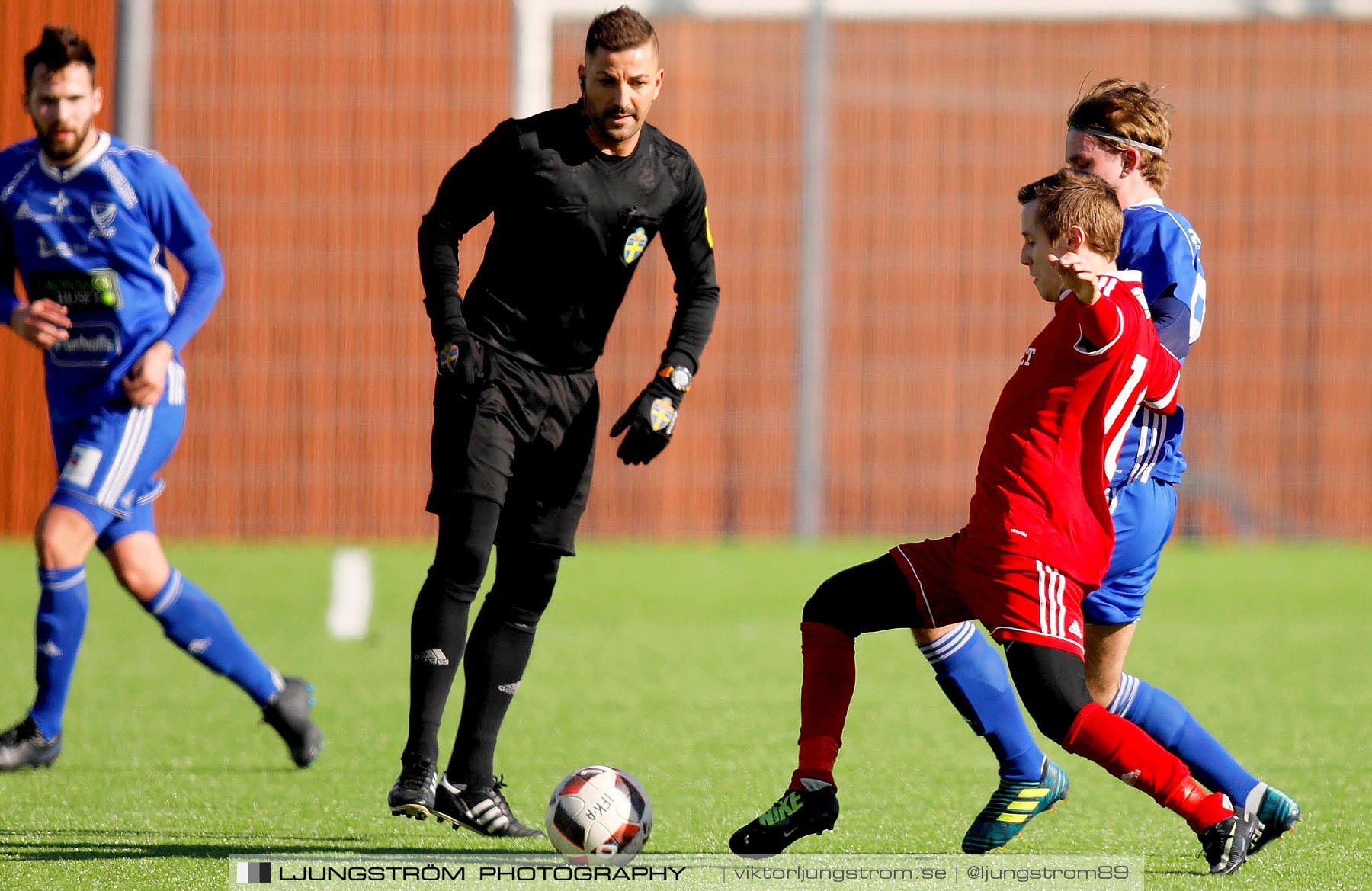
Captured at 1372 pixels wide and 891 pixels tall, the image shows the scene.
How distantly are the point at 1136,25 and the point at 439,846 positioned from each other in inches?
353

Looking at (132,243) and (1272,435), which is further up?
(132,243)

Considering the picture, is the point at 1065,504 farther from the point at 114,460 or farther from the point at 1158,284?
the point at 114,460

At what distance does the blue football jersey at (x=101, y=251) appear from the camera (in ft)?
15.0

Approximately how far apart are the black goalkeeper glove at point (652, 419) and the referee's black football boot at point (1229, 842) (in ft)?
4.61

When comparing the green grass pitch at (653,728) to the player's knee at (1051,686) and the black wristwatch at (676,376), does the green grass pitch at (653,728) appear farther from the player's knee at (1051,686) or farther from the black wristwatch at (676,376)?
the black wristwatch at (676,376)

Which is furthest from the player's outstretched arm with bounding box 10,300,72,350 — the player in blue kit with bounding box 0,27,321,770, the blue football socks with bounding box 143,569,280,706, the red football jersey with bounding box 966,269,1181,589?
the red football jersey with bounding box 966,269,1181,589

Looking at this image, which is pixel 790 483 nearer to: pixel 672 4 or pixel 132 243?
pixel 672 4

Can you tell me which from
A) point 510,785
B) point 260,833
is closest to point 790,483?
point 510,785

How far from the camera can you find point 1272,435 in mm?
11359

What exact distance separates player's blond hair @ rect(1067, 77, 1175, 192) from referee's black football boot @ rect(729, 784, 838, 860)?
1.51 meters

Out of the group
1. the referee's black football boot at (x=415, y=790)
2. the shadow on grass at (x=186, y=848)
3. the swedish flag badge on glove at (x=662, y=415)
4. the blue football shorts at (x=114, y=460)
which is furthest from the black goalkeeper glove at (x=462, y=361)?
the blue football shorts at (x=114, y=460)

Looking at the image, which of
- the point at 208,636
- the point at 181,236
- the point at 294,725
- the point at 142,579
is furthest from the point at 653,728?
the point at 181,236

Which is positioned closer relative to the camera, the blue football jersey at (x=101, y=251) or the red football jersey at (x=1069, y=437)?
the red football jersey at (x=1069, y=437)

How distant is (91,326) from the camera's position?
15.1 feet
